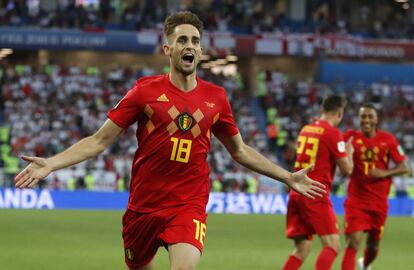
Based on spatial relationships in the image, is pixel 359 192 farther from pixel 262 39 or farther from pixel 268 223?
pixel 262 39

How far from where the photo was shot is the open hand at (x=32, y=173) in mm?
6180

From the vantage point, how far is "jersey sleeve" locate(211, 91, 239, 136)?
280 inches

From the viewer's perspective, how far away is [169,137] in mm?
6887

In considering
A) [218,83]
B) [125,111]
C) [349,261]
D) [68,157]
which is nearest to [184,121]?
[125,111]

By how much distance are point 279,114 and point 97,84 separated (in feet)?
22.1

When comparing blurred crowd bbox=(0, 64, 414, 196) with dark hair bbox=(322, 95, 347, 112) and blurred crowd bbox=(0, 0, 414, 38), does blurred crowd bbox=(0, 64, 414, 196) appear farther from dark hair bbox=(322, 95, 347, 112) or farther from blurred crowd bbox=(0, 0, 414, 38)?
dark hair bbox=(322, 95, 347, 112)

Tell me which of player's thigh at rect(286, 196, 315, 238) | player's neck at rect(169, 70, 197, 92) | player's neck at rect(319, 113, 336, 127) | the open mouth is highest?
the open mouth

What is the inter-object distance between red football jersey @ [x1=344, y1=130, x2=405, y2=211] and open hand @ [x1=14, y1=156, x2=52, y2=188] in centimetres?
631

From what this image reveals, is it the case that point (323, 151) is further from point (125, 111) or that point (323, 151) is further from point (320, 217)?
point (125, 111)

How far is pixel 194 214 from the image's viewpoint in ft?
22.7

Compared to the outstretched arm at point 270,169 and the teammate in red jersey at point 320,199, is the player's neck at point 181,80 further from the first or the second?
the teammate in red jersey at point 320,199

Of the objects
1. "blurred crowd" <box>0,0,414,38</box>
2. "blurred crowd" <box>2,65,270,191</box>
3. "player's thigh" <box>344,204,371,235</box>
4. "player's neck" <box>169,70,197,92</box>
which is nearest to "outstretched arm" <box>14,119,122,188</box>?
"player's neck" <box>169,70,197,92</box>

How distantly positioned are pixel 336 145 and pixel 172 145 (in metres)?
3.95

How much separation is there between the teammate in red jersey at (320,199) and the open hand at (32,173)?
14.9 feet
